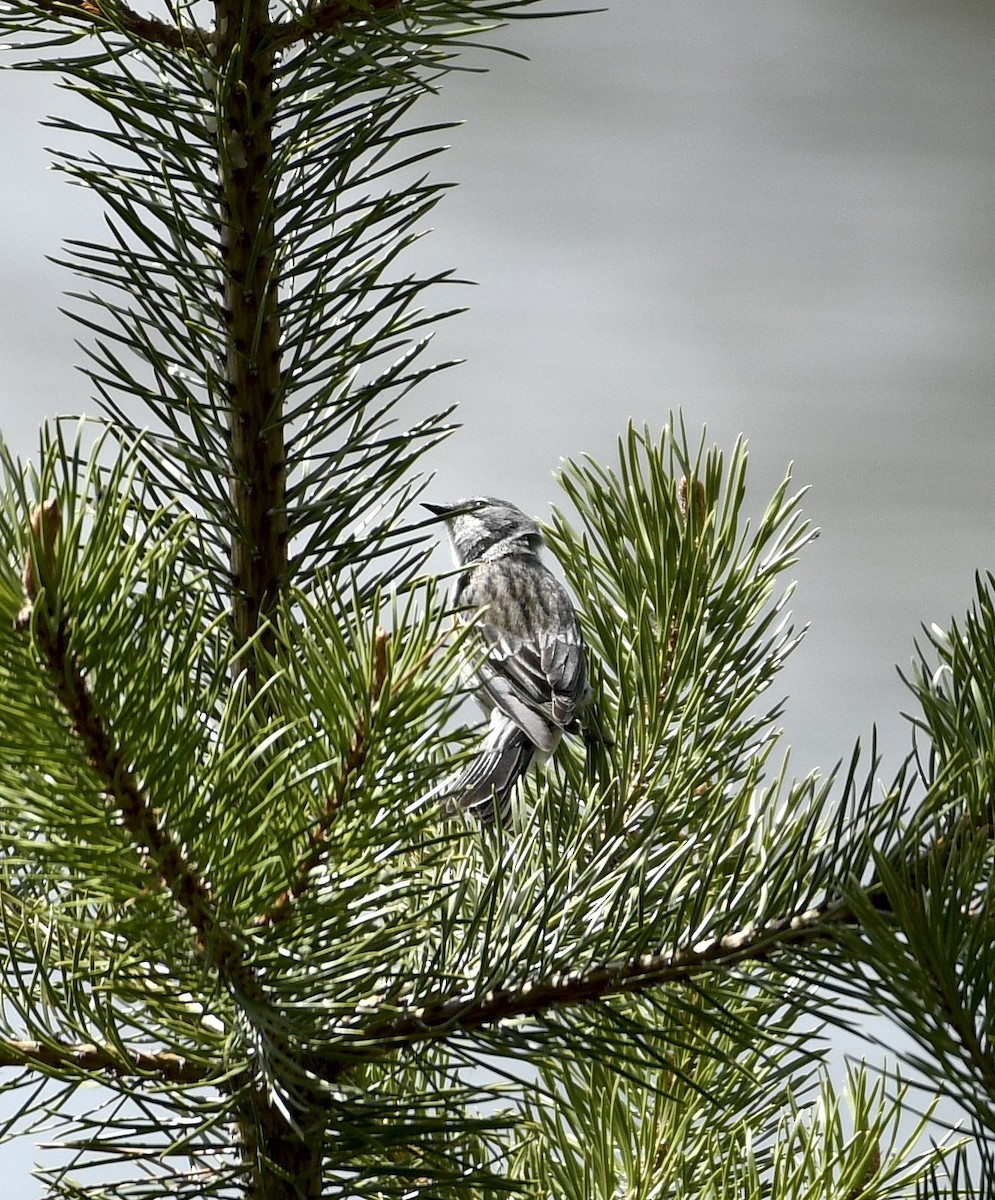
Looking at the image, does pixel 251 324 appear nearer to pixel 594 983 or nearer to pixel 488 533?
pixel 594 983

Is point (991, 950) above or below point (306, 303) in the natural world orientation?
below

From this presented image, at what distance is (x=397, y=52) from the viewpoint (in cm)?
46

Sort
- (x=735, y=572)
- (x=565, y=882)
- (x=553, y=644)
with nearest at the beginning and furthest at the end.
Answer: (x=565, y=882) → (x=735, y=572) → (x=553, y=644)

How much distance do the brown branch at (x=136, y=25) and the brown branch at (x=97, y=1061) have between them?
34cm

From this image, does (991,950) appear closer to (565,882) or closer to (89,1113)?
(565,882)

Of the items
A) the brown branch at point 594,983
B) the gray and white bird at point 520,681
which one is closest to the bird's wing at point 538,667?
the gray and white bird at point 520,681

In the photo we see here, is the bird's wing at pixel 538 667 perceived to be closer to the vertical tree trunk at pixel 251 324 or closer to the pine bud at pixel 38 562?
the vertical tree trunk at pixel 251 324

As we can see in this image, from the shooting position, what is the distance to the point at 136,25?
48 centimetres

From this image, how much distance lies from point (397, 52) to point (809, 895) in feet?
1.04

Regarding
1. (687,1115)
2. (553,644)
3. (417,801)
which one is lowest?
(687,1115)

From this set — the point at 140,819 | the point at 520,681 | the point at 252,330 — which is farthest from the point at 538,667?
the point at 140,819

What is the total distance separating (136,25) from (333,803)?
1.02 feet

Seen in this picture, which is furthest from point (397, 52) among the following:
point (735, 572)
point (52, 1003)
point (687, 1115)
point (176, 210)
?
point (687, 1115)

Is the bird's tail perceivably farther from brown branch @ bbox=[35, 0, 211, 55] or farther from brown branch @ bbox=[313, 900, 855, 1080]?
brown branch @ bbox=[35, 0, 211, 55]
